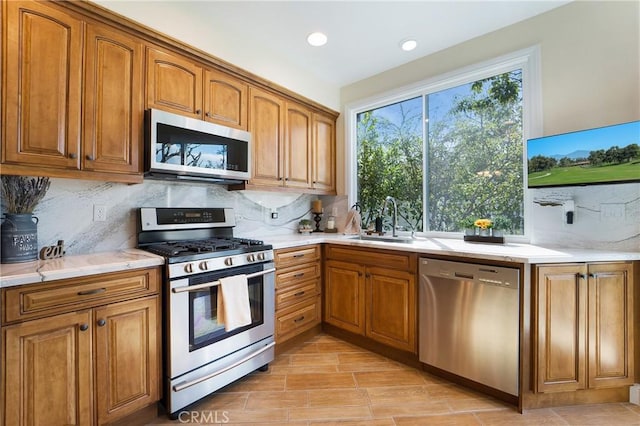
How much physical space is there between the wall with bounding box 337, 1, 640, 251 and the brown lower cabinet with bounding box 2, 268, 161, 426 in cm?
287

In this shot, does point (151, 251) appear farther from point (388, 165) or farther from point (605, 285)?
point (605, 285)

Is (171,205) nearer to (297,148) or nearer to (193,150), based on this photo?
(193,150)

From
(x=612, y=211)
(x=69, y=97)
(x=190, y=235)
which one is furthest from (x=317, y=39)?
(x=612, y=211)

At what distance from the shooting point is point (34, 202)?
167 cm

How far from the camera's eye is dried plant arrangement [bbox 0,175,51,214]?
1.60 m

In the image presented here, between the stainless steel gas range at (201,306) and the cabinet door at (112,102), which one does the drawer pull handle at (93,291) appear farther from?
the cabinet door at (112,102)

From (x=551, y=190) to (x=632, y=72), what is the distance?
2.91ft

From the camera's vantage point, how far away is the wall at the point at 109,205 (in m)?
1.79

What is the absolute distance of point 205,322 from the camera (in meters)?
1.86

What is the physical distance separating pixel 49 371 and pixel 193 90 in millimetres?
1926

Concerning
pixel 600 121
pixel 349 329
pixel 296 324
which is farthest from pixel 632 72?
pixel 296 324

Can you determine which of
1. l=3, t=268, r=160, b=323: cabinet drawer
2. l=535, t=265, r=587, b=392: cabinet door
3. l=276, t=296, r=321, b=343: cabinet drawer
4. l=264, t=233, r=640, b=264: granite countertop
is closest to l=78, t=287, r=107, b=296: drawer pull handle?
l=3, t=268, r=160, b=323: cabinet drawer

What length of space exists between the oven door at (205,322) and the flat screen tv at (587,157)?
7.31ft

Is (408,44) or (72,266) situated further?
(408,44)
